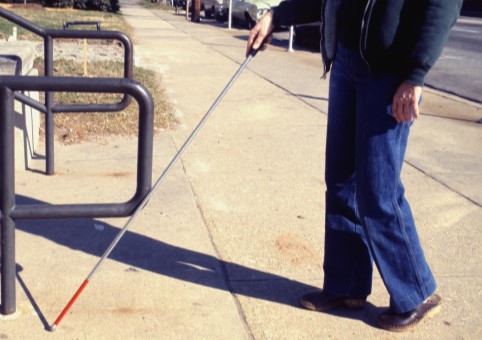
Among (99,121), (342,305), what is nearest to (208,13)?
(99,121)

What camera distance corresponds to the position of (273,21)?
11.4ft

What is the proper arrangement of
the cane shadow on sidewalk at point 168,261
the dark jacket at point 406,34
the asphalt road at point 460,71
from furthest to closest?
the asphalt road at point 460,71, the cane shadow on sidewalk at point 168,261, the dark jacket at point 406,34

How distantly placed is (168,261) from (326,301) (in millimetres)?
958

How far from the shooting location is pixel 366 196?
3.24 meters

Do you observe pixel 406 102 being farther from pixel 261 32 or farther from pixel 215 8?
pixel 215 8

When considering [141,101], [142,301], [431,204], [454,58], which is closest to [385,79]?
[141,101]

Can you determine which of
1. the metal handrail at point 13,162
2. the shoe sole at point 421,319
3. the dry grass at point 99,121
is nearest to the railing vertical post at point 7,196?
the metal handrail at point 13,162

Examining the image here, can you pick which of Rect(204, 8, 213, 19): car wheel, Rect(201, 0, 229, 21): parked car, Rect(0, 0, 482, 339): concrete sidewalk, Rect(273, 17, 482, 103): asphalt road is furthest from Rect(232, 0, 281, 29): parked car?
Rect(0, 0, 482, 339): concrete sidewalk

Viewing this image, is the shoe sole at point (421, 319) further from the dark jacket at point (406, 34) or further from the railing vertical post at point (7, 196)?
the railing vertical post at point (7, 196)

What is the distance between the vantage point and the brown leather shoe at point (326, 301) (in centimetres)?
356

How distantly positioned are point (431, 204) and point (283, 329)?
222 centimetres

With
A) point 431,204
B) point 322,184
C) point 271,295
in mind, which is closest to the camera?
point 271,295

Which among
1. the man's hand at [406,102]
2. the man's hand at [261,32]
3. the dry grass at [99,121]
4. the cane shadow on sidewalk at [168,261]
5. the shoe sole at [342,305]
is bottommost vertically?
the dry grass at [99,121]

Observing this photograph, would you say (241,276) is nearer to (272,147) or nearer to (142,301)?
(142,301)
